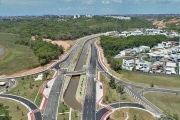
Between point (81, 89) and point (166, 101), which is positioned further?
point (81, 89)

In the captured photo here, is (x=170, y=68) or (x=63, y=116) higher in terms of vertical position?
(x=170, y=68)

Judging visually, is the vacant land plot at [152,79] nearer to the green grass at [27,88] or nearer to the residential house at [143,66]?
the residential house at [143,66]

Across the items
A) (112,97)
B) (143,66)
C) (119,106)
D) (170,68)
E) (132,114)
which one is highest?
(143,66)

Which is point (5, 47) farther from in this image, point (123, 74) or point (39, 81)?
point (123, 74)

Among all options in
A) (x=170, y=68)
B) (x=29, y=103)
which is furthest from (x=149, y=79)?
(x=29, y=103)

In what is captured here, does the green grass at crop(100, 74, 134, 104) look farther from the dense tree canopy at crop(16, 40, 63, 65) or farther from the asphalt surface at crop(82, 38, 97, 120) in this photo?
the dense tree canopy at crop(16, 40, 63, 65)

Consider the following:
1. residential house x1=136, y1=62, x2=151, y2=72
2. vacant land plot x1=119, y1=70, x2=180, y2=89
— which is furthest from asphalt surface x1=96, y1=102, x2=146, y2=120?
residential house x1=136, y1=62, x2=151, y2=72

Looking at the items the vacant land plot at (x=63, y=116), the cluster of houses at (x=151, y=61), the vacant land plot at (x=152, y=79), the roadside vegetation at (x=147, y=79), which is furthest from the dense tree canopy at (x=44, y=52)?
the vacant land plot at (x=63, y=116)

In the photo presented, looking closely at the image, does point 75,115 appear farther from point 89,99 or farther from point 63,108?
point 89,99
